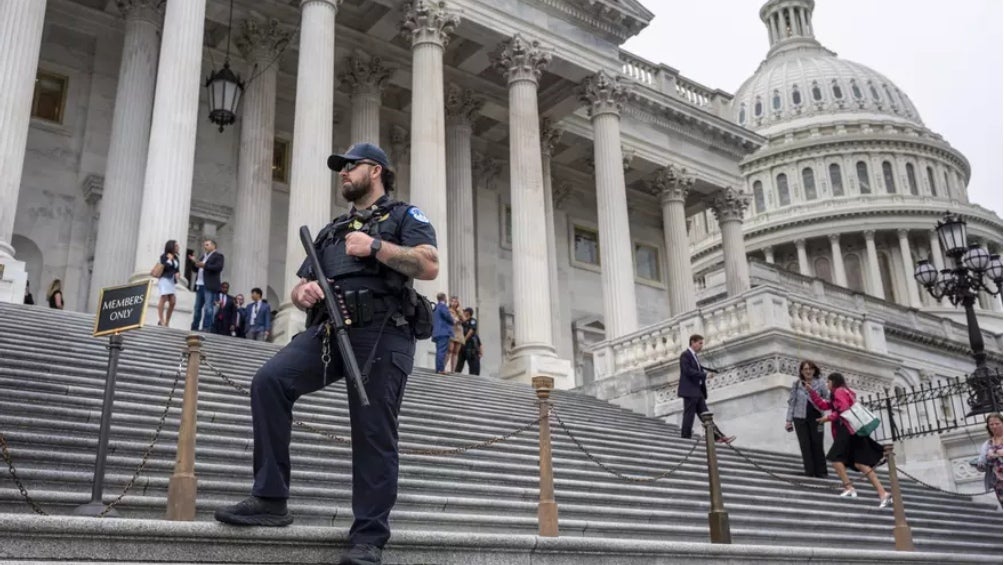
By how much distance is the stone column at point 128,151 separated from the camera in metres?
18.4

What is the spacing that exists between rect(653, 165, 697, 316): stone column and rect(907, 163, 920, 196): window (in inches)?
2202

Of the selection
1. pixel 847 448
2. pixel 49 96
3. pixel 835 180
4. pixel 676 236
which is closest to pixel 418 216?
pixel 847 448

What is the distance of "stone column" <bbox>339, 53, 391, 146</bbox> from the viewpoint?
74.7 ft

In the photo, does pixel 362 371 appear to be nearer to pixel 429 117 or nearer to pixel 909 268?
pixel 429 117

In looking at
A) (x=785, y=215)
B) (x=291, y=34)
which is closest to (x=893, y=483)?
(x=291, y=34)

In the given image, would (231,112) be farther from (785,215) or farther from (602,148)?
(785,215)

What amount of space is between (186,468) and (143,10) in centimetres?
1790

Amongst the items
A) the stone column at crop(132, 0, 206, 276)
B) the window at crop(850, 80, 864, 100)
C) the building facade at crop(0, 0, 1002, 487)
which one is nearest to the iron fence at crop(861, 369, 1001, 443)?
the building facade at crop(0, 0, 1002, 487)

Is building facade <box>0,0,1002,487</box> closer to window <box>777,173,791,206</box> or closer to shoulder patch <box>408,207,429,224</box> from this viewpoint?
shoulder patch <box>408,207,429,224</box>

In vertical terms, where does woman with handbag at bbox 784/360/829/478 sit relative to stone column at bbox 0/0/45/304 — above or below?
below

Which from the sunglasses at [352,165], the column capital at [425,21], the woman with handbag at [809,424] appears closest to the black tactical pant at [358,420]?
the sunglasses at [352,165]

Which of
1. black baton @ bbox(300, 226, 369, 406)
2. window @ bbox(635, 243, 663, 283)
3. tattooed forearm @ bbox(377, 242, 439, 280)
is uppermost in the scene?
window @ bbox(635, 243, 663, 283)

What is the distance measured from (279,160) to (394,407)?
2124 cm

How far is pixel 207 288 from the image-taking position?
47.0 ft
